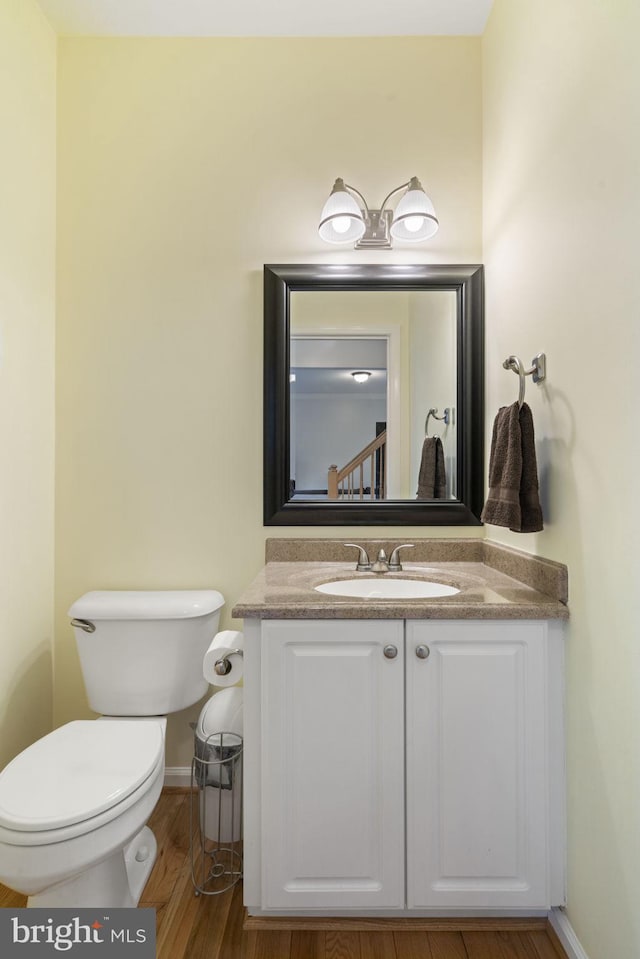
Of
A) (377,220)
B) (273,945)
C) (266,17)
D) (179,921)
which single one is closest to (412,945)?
(273,945)

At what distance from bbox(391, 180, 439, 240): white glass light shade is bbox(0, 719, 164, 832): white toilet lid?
5.58 ft

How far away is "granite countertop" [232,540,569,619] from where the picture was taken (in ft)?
4.32

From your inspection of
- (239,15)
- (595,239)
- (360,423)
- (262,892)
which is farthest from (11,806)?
(239,15)

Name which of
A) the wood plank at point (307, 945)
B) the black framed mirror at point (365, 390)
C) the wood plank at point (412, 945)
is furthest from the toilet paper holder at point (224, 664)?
the wood plank at point (412, 945)

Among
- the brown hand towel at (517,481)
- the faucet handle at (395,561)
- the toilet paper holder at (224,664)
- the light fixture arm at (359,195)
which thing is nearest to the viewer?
the brown hand towel at (517,481)

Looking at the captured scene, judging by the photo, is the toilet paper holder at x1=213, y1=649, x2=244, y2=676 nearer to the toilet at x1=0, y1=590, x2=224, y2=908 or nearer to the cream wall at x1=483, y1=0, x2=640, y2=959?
the toilet at x1=0, y1=590, x2=224, y2=908

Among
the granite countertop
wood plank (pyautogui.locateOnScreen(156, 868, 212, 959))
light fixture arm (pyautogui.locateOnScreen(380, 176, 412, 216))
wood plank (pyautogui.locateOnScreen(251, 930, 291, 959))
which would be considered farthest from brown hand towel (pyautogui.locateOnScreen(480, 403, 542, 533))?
wood plank (pyautogui.locateOnScreen(156, 868, 212, 959))

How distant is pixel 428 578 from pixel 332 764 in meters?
0.63

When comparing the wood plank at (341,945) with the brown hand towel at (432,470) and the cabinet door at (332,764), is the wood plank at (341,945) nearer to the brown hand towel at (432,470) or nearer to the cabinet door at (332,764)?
the cabinet door at (332,764)

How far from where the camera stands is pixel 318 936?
1344mm

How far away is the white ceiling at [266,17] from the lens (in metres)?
1.81

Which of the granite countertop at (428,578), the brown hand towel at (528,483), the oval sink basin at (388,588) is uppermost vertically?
the brown hand towel at (528,483)

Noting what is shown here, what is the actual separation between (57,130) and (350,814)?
2.37 m

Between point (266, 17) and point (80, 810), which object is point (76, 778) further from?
point (266, 17)
